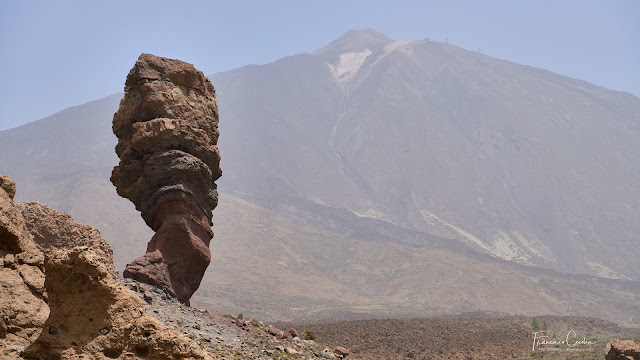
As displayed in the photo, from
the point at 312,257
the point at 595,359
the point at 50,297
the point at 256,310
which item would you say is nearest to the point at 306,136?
the point at 312,257

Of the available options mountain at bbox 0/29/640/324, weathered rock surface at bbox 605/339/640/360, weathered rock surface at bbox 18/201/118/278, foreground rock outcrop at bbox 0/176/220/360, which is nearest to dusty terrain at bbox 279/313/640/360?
weathered rock surface at bbox 605/339/640/360

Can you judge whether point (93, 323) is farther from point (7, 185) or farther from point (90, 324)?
point (7, 185)

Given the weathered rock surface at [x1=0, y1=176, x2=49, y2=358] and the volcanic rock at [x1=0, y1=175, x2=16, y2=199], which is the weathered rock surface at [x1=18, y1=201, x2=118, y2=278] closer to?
the volcanic rock at [x1=0, y1=175, x2=16, y2=199]

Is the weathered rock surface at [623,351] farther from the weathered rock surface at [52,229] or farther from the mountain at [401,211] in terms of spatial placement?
the mountain at [401,211]

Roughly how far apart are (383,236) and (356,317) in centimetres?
6033

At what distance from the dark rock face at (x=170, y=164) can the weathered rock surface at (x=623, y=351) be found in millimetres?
13837

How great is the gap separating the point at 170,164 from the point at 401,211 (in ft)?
452

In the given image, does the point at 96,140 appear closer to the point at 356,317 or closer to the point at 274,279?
the point at 274,279

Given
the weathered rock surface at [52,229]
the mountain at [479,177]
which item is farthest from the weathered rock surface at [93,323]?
the mountain at [479,177]

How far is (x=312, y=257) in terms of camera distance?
327 feet

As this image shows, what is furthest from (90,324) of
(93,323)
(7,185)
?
(7,185)

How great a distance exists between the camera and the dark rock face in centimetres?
1816

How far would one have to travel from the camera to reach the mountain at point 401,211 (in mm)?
85000

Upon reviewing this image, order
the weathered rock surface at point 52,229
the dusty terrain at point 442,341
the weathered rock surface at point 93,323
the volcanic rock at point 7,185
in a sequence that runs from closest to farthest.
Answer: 1. the weathered rock surface at point 93,323
2. the volcanic rock at point 7,185
3. the weathered rock surface at point 52,229
4. the dusty terrain at point 442,341
